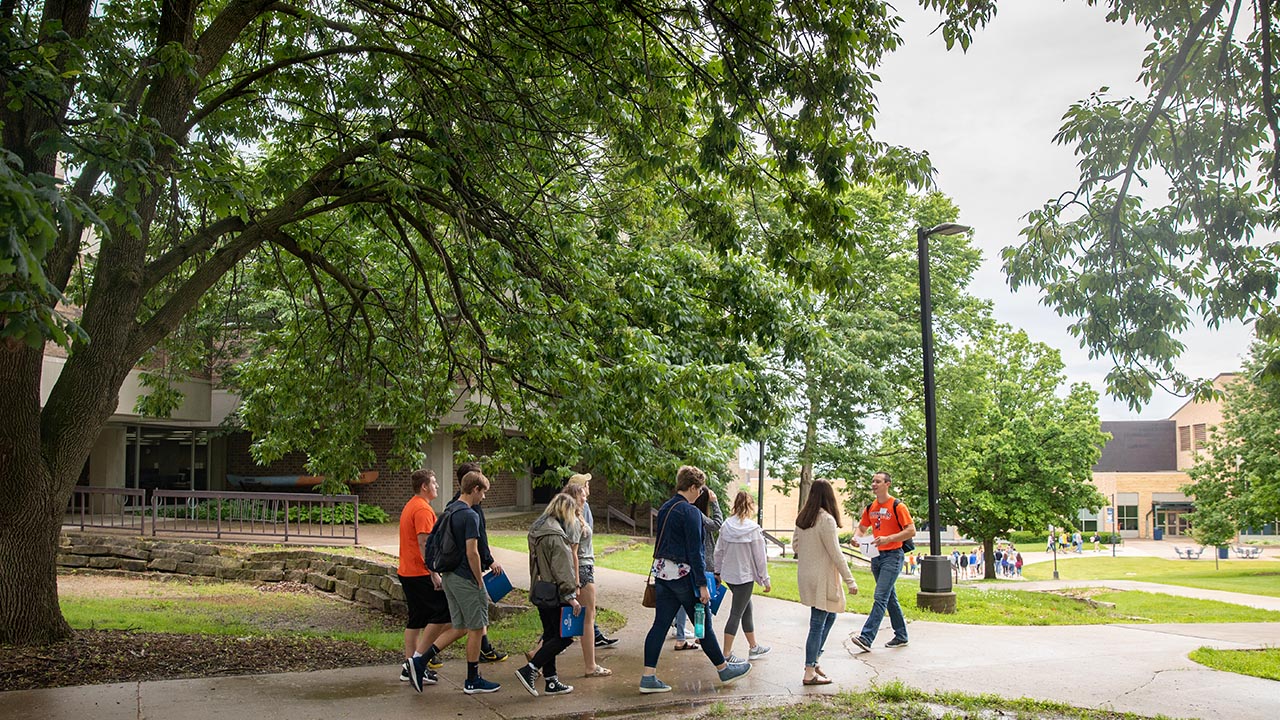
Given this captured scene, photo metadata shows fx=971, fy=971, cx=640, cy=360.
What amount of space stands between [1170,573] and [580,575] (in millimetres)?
32482

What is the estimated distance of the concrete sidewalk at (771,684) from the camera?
7.20 metres

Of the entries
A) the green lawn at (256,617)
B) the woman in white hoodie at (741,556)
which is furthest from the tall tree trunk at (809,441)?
the woman in white hoodie at (741,556)

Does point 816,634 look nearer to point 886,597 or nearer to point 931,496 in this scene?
point 886,597

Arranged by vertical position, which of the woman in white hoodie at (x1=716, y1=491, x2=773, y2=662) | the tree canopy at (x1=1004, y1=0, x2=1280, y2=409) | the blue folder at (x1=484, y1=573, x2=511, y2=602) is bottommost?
the blue folder at (x1=484, y1=573, x2=511, y2=602)

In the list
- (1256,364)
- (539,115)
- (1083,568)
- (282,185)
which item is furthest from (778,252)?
(1083,568)

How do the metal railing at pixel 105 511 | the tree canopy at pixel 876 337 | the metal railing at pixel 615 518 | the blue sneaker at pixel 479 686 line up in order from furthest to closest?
1. the metal railing at pixel 615 518
2. the tree canopy at pixel 876 337
3. the metal railing at pixel 105 511
4. the blue sneaker at pixel 479 686

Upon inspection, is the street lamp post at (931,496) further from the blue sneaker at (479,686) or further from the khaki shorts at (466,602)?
the khaki shorts at (466,602)

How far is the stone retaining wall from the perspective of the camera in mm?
14461

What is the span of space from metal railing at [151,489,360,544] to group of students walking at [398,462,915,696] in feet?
35.9

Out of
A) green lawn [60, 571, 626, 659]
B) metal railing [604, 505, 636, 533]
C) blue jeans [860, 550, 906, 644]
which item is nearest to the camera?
blue jeans [860, 550, 906, 644]

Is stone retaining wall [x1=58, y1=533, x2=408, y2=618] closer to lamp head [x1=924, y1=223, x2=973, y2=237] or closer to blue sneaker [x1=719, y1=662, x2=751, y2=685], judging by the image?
blue sneaker [x1=719, y1=662, x2=751, y2=685]

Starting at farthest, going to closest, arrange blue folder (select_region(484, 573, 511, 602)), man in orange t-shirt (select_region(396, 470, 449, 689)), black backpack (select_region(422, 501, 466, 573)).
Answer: blue folder (select_region(484, 573, 511, 602)) < man in orange t-shirt (select_region(396, 470, 449, 689)) < black backpack (select_region(422, 501, 466, 573))

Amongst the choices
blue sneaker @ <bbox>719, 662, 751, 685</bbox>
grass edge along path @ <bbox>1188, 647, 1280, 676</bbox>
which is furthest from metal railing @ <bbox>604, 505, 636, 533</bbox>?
blue sneaker @ <bbox>719, 662, 751, 685</bbox>

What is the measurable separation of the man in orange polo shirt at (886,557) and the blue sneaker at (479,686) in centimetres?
394
